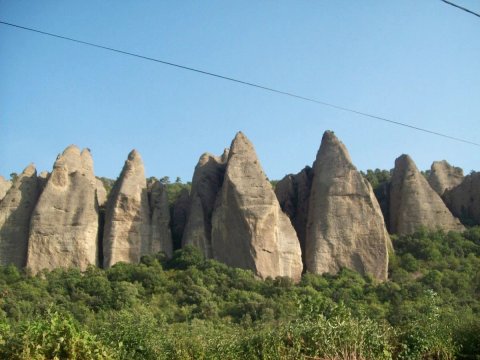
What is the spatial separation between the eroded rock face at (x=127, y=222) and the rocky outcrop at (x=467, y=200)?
16579 millimetres

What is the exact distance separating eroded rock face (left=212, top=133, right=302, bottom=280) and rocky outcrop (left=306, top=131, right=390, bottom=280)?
45.0 inches

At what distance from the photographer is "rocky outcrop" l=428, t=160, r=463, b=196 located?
41375 mm

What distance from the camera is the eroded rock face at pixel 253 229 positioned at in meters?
30.2

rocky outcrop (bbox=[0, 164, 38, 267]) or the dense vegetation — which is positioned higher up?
rocky outcrop (bbox=[0, 164, 38, 267])

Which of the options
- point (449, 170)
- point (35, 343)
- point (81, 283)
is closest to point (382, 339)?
point (35, 343)

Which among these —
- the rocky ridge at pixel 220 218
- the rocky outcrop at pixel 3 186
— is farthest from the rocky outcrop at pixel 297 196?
the rocky outcrop at pixel 3 186

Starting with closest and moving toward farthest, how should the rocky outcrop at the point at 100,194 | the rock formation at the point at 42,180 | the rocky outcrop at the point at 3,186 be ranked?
the rock formation at the point at 42,180, the rocky outcrop at the point at 100,194, the rocky outcrop at the point at 3,186

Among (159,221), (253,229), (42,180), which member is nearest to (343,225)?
(253,229)

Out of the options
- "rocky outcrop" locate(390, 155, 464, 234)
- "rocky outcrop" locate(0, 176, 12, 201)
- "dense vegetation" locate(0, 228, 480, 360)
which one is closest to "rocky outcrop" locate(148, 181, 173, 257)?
"dense vegetation" locate(0, 228, 480, 360)

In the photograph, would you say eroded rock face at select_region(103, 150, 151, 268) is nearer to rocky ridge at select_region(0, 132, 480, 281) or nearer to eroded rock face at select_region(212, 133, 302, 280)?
rocky ridge at select_region(0, 132, 480, 281)

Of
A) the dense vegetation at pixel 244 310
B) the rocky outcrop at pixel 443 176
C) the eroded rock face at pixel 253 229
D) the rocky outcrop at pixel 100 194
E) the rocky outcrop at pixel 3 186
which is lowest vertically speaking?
the dense vegetation at pixel 244 310

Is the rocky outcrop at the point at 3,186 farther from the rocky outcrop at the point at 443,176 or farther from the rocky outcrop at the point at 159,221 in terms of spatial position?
the rocky outcrop at the point at 443,176

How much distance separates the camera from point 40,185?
110 feet

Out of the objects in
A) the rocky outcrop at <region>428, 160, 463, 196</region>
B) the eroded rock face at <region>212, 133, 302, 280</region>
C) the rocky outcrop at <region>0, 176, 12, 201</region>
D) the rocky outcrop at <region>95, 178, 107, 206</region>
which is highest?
the rocky outcrop at <region>428, 160, 463, 196</region>
